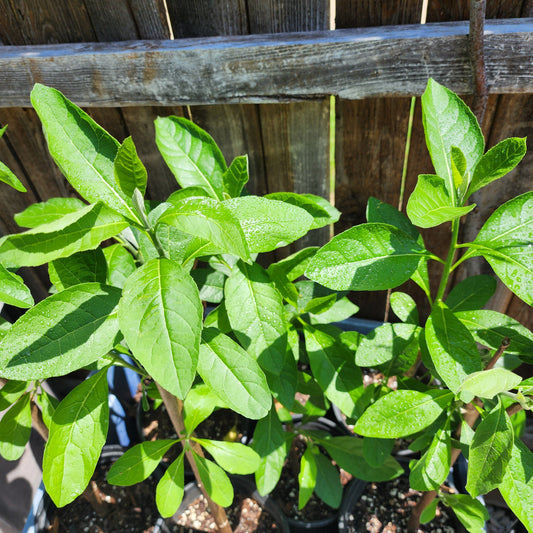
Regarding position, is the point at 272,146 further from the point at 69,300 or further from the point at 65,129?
the point at 69,300

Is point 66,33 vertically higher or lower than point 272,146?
higher

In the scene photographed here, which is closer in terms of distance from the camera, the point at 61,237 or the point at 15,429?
the point at 61,237

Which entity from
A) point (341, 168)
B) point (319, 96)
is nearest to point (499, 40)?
point (319, 96)

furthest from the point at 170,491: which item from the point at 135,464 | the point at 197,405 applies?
the point at 197,405

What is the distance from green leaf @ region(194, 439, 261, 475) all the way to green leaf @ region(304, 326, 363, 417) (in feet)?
0.97

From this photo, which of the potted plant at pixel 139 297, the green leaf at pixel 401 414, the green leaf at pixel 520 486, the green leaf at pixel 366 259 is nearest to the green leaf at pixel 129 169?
the potted plant at pixel 139 297

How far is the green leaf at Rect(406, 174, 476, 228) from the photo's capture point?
0.88 metres

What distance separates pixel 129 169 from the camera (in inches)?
32.4

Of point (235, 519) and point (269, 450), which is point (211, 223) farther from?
point (235, 519)

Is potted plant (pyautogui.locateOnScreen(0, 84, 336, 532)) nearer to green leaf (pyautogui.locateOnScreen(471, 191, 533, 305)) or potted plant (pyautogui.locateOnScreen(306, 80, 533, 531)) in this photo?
potted plant (pyautogui.locateOnScreen(306, 80, 533, 531))

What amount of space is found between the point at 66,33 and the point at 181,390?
1.50 meters

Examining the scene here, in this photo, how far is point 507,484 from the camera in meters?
1.03

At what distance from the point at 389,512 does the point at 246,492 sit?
1.84ft

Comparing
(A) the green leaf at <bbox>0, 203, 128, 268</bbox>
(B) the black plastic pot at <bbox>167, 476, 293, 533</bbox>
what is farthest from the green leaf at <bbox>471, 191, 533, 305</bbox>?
(B) the black plastic pot at <bbox>167, 476, 293, 533</bbox>
